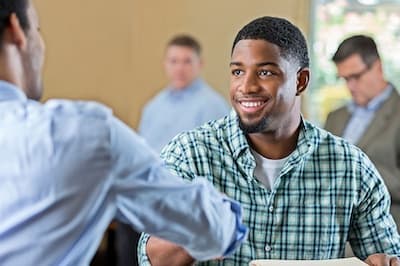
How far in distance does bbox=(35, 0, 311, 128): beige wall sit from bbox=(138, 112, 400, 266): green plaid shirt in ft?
9.13

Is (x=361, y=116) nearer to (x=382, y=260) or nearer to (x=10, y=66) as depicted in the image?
(x=382, y=260)

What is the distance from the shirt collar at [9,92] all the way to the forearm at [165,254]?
1.50ft

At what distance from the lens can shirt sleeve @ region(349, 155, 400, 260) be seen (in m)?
1.66

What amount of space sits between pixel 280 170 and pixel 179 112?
2353 mm

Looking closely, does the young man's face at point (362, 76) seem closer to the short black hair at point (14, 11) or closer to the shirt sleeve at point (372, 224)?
the shirt sleeve at point (372, 224)

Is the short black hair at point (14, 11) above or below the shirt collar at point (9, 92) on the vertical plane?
above

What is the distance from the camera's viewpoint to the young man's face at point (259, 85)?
166 cm

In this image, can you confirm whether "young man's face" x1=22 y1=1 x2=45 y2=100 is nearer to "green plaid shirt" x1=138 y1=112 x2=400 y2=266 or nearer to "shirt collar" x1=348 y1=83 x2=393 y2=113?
"green plaid shirt" x1=138 y1=112 x2=400 y2=266

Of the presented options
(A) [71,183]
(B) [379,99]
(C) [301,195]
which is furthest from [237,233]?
(B) [379,99]


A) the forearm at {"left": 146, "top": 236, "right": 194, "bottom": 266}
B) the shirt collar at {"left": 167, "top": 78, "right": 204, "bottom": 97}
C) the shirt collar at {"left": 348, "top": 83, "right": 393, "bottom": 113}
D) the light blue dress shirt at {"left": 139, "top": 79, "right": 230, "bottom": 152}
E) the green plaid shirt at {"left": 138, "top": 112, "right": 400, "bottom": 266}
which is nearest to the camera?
the forearm at {"left": 146, "top": 236, "right": 194, "bottom": 266}

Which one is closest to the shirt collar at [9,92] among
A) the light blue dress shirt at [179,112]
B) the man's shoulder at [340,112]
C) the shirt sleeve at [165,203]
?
the shirt sleeve at [165,203]

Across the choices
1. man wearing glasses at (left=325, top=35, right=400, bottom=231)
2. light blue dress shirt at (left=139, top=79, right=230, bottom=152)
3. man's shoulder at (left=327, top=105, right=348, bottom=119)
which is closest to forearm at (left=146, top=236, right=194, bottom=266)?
man wearing glasses at (left=325, top=35, right=400, bottom=231)

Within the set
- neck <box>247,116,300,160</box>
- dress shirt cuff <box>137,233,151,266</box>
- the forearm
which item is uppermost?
neck <box>247,116,300,160</box>

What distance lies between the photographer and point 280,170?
66.2 inches
